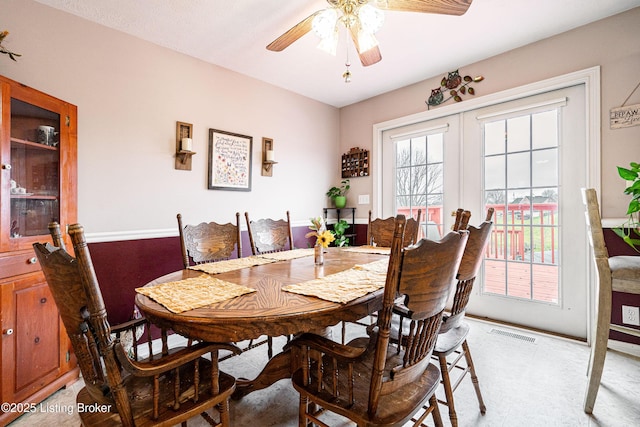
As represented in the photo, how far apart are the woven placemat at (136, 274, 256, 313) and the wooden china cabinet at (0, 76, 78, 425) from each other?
99cm

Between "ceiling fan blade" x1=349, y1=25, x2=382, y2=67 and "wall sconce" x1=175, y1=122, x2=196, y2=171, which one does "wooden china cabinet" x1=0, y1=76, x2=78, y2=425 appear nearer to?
"wall sconce" x1=175, y1=122, x2=196, y2=171

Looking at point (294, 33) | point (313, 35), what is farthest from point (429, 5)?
point (313, 35)

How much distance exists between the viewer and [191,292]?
1246mm

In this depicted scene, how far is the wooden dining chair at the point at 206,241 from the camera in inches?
77.9

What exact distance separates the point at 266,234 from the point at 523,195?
2.47 metres

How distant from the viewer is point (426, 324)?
102cm

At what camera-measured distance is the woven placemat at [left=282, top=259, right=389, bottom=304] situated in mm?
1196

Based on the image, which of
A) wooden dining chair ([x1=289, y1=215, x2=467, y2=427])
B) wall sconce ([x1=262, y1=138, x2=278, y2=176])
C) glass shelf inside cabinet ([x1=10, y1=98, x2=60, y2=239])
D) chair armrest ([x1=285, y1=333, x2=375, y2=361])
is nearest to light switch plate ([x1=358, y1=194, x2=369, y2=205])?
wall sconce ([x1=262, y1=138, x2=278, y2=176])

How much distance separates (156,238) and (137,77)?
4.57ft

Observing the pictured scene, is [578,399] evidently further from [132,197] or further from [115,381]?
[132,197]

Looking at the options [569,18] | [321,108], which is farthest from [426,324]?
[321,108]

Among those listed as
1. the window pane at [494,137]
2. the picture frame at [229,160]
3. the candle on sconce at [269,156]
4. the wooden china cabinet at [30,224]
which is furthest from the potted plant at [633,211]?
the wooden china cabinet at [30,224]

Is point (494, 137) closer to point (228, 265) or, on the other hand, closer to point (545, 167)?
point (545, 167)

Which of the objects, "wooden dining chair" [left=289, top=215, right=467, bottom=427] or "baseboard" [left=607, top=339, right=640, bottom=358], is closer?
"wooden dining chair" [left=289, top=215, right=467, bottom=427]
